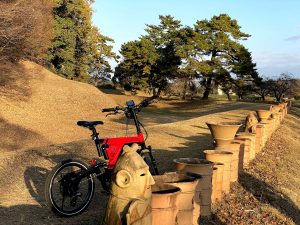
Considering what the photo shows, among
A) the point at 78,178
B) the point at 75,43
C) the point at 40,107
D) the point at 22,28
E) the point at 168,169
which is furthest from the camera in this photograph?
the point at 75,43

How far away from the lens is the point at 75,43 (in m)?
34.8

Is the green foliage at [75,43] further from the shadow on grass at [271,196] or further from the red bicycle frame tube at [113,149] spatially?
the red bicycle frame tube at [113,149]

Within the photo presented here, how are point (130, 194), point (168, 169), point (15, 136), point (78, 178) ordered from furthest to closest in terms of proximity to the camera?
point (15, 136), point (168, 169), point (78, 178), point (130, 194)

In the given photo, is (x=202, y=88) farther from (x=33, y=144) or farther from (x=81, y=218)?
(x=81, y=218)

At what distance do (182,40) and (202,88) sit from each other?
6.11 meters

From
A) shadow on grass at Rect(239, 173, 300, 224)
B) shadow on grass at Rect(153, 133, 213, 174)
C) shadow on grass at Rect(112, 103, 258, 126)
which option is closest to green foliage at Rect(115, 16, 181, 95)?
shadow on grass at Rect(112, 103, 258, 126)

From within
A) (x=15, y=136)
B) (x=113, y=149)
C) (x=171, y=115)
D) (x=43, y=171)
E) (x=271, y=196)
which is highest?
(x=113, y=149)

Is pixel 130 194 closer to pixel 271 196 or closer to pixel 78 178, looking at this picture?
pixel 78 178

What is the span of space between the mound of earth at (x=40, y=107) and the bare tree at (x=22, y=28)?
941 mm

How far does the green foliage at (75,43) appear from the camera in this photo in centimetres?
3206

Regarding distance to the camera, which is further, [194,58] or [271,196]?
[194,58]

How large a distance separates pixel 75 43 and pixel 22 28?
16.7 m

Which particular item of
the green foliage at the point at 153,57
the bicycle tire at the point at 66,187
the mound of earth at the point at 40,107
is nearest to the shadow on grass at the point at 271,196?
the bicycle tire at the point at 66,187

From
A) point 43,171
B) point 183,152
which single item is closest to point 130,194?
point 43,171
